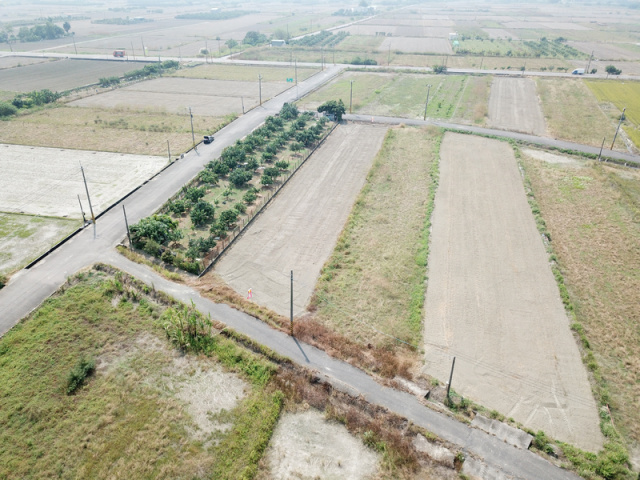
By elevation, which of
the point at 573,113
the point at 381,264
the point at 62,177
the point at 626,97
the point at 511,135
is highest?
the point at 626,97

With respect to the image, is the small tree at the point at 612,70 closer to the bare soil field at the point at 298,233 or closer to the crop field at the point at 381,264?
the crop field at the point at 381,264

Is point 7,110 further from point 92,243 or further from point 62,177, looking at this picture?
point 92,243

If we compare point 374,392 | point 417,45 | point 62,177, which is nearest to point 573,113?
point 374,392

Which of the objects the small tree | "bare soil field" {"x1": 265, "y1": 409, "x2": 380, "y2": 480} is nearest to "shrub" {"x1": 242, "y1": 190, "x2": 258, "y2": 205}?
"bare soil field" {"x1": 265, "y1": 409, "x2": 380, "y2": 480}

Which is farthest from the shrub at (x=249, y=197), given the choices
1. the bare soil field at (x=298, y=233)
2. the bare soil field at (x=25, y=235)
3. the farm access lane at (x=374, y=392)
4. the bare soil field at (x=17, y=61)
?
the bare soil field at (x=17, y=61)

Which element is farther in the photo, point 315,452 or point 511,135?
point 511,135

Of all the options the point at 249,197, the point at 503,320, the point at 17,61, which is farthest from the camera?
the point at 17,61

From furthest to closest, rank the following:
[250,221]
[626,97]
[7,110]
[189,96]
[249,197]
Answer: [189,96] → [626,97] → [7,110] → [249,197] → [250,221]

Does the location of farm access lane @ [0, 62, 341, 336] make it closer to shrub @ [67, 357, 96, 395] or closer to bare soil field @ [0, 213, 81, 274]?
bare soil field @ [0, 213, 81, 274]
